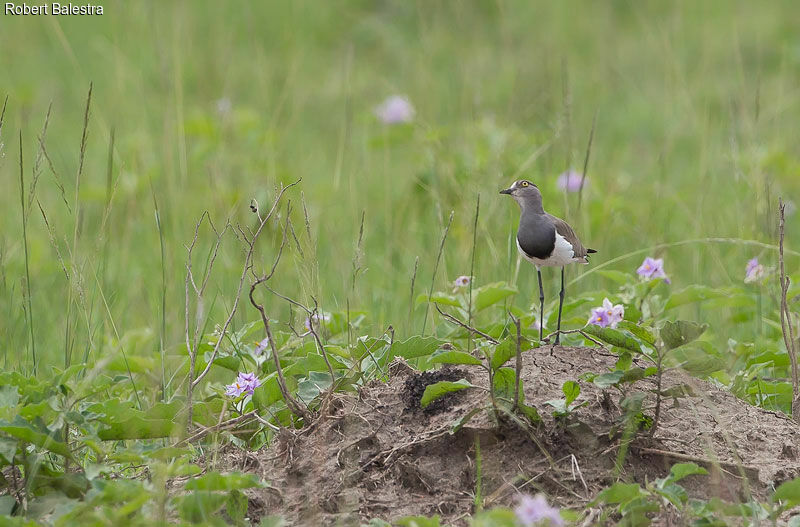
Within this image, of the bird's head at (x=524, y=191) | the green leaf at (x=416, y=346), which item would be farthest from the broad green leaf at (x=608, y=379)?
the bird's head at (x=524, y=191)

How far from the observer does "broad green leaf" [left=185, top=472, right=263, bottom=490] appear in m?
2.50

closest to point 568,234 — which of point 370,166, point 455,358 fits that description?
point 455,358

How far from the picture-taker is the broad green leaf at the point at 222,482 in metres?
2.50

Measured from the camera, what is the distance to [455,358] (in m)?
3.04

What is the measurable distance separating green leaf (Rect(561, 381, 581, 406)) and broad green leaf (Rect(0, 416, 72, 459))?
4.16 feet

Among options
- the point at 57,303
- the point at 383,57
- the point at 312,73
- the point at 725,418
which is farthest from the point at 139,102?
the point at 725,418

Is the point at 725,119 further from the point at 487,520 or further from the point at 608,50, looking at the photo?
the point at 487,520

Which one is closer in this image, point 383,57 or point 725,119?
point 725,119

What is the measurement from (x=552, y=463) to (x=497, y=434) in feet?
0.63

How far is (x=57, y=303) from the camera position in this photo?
501 centimetres

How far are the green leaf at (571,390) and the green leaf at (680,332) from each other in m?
0.26

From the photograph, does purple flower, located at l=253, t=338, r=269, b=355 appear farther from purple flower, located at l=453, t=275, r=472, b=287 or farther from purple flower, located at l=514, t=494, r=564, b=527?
purple flower, located at l=514, t=494, r=564, b=527

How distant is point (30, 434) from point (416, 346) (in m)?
1.10

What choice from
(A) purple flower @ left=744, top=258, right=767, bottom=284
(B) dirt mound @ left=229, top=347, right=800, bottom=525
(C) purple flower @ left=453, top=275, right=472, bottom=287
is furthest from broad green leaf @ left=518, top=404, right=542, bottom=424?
(A) purple flower @ left=744, top=258, right=767, bottom=284
